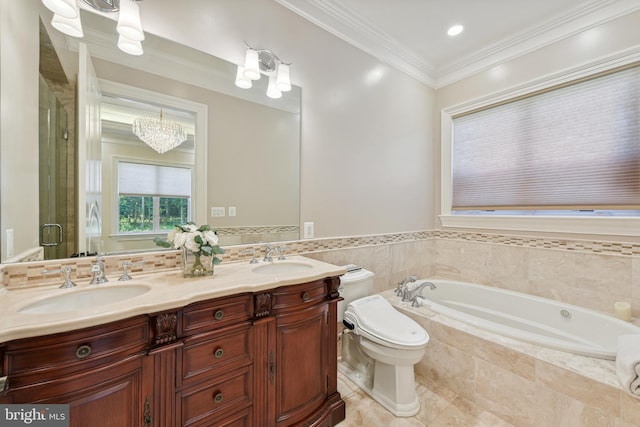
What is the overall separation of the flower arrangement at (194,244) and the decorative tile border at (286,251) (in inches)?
7.4

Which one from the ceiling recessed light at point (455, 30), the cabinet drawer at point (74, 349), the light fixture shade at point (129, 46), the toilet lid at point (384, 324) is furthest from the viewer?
the ceiling recessed light at point (455, 30)

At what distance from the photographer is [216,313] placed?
3.62 ft

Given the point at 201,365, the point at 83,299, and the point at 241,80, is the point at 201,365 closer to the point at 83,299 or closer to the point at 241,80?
the point at 83,299

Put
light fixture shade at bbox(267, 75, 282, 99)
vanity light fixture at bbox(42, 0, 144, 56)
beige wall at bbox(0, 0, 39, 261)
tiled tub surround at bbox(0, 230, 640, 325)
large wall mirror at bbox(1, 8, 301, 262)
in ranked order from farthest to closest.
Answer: light fixture shade at bbox(267, 75, 282, 99), tiled tub surround at bbox(0, 230, 640, 325), large wall mirror at bbox(1, 8, 301, 262), vanity light fixture at bbox(42, 0, 144, 56), beige wall at bbox(0, 0, 39, 261)

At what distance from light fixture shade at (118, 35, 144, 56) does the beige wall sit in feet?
0.96

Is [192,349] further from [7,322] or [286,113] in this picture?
[286,113]

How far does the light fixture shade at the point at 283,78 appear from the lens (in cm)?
179

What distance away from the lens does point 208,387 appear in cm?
109

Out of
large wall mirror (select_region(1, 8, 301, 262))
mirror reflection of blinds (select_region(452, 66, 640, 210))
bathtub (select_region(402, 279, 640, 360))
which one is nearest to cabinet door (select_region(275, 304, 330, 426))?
large wall mirror (select_region(1, 8, 301, 262))

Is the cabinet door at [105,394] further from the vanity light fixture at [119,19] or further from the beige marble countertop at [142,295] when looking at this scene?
the vanity light fixture at [119,19]

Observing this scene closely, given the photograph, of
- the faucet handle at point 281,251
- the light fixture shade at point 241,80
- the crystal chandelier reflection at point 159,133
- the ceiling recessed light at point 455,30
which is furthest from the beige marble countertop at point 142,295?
the ceiling recessed light at point 455,30

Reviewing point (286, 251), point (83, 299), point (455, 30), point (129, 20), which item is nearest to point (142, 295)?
point (83, 299)

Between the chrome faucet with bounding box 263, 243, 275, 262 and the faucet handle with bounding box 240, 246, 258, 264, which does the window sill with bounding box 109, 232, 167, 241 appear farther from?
the chrome faucet with bounding box 263, 243, 275, 262

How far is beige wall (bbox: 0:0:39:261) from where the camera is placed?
971 millimetres
